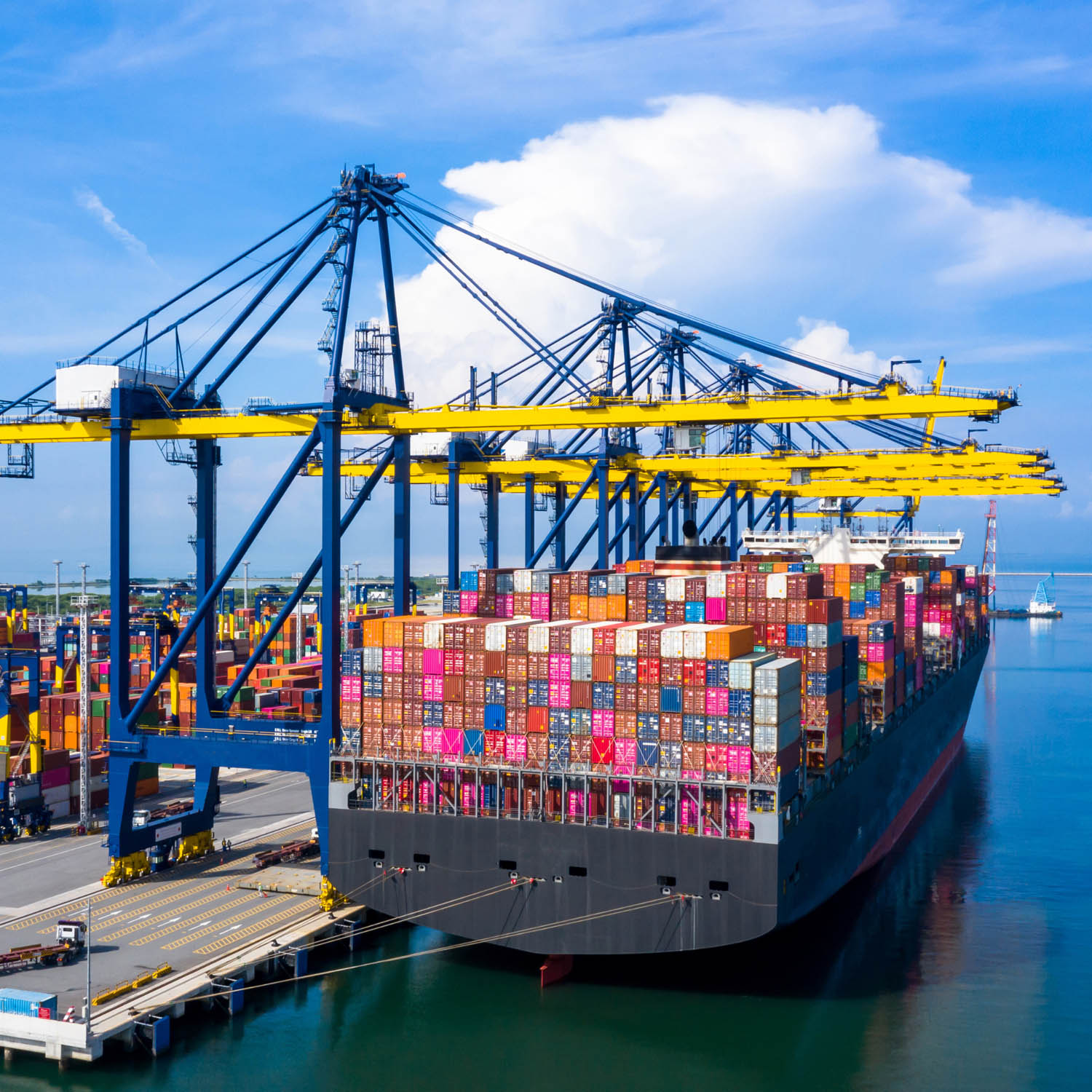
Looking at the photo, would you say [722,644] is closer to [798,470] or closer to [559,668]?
[559,668]

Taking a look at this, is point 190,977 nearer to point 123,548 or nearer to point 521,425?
point 123,548

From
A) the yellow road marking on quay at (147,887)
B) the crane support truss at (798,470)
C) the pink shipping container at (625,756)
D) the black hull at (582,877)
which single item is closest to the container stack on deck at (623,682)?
the pink shipping container at (625,756)

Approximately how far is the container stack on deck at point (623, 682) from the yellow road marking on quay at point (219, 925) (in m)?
5.95

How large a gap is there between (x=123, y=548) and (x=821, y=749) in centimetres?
2225

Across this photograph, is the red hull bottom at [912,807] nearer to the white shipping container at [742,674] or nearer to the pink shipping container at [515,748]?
the white shipping container at [742,674]

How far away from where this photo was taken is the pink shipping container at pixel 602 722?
27156 mm

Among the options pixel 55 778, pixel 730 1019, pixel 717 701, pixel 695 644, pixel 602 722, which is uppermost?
pixel 695 644

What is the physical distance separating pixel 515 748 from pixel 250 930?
28.7 ft

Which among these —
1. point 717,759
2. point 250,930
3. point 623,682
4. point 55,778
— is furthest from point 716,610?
point 55,778

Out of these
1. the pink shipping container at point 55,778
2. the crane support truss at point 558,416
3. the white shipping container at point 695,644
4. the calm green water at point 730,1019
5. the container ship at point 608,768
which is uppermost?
the crane support truss at point 558,416

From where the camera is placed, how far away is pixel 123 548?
34875mm

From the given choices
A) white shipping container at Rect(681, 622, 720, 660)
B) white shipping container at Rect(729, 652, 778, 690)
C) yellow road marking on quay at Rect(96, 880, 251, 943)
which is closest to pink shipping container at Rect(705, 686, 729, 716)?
white shipping container at Rect(729, 652, 778, 690)

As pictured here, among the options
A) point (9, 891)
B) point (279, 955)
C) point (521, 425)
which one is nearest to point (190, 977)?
point (279, 955)

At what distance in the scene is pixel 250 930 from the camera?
2916 centimetres
